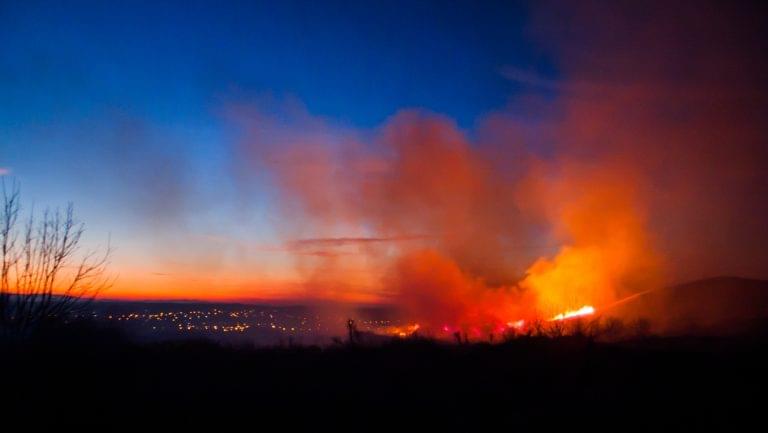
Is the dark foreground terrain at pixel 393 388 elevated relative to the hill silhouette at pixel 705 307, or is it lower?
lower

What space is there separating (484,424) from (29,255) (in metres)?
11.6

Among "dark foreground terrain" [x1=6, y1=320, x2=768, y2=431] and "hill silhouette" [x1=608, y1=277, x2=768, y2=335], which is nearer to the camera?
"dark foreground terrain" [x1=6, y1=320, x2=768, y2=431]

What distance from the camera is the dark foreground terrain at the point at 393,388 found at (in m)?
7.37

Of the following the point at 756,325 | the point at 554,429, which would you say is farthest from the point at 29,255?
the point at 756,325

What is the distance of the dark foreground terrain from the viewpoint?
7.37 metres

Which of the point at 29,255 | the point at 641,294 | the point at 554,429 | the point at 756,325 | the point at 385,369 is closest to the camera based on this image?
the point at 554,429

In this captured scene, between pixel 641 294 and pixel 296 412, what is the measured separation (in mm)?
29483

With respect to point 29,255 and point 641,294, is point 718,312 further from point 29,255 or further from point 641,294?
point 29,255

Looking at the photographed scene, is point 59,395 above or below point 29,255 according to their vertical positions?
below

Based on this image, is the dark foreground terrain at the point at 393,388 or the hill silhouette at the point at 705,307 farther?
the hill silhouette at the point at 705,307

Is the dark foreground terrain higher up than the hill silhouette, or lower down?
lower down

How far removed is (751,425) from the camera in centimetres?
706

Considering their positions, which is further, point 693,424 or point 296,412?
point 296,412

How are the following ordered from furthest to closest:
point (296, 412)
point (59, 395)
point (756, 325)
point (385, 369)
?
point (756, 325) → point (385, 369) → point (59, 395) → point (296, 412)
